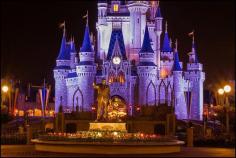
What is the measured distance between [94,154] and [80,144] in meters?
1.85

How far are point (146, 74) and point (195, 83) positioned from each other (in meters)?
11.6

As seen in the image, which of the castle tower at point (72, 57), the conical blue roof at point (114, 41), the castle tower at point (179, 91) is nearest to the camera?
the conical blue roof at point (114, 41)

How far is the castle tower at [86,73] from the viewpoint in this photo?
95188 millimetres

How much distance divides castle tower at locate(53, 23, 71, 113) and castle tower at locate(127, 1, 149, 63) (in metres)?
11.1

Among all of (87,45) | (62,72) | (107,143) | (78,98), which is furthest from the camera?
(62,72)

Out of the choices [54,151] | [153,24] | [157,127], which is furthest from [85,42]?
[54,151]

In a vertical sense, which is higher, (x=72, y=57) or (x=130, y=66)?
(x=72, y=57)

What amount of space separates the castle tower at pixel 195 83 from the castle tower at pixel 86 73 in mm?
17027

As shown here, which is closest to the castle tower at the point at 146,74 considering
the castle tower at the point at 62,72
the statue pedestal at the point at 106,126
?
the castle tower at the point at 62,72

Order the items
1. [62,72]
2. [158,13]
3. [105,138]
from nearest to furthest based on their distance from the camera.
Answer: [105,138] < [62,72] < [158,13]

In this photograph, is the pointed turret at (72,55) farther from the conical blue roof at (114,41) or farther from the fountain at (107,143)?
the fountain at (107,143)

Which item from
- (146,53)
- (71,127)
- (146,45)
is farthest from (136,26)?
(71,127)

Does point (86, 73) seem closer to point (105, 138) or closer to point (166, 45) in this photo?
point (166, 45)

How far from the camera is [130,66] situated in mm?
96938
